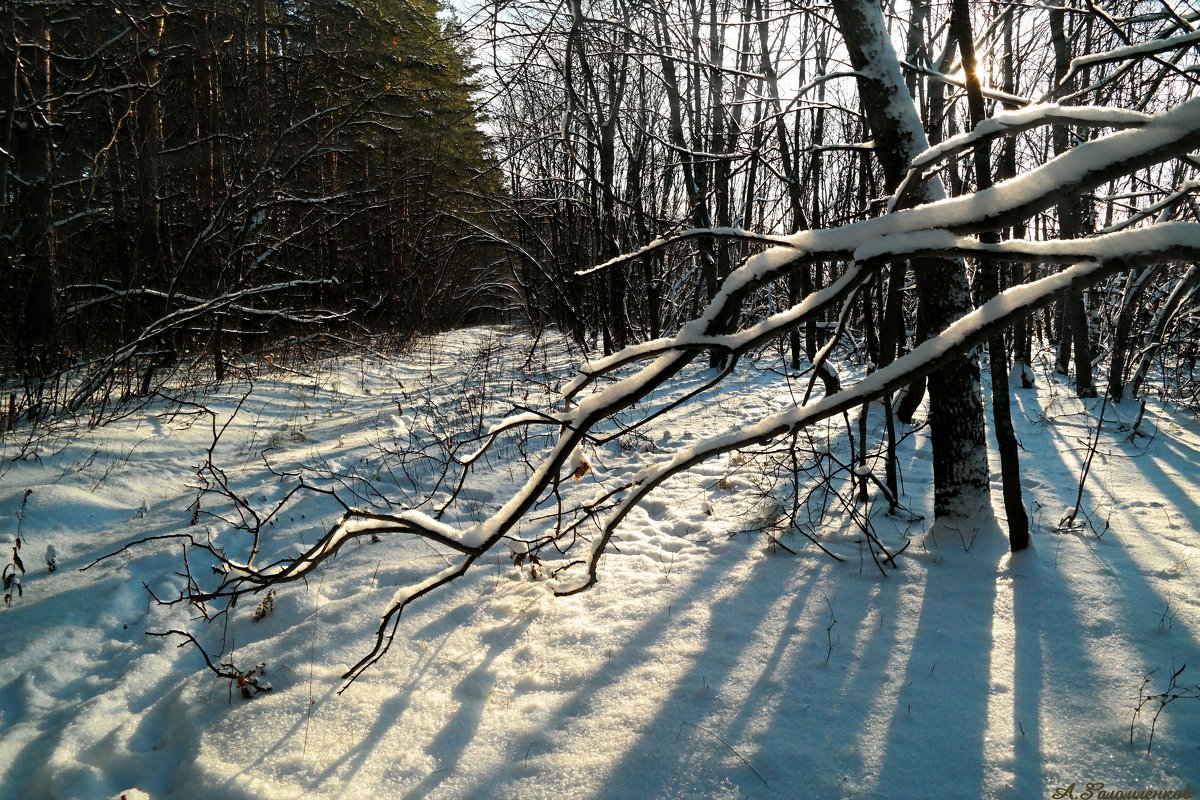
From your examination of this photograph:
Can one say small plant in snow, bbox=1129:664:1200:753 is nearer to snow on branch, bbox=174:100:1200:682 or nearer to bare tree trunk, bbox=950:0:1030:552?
bare tree trunk, bbox=950:0:1030:552

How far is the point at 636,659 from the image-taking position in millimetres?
Result: 2545

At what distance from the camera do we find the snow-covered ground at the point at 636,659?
1958mm

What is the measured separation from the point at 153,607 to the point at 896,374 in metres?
3.52

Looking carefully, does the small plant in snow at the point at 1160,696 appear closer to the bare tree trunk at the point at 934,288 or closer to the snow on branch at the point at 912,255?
the bare tree trunk at the point at 934,288

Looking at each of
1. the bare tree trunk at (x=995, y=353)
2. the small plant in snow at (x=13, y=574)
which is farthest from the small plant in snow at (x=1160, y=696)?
the small plant in snow at (x=13, y=574)

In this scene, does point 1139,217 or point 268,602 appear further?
point 1139,217

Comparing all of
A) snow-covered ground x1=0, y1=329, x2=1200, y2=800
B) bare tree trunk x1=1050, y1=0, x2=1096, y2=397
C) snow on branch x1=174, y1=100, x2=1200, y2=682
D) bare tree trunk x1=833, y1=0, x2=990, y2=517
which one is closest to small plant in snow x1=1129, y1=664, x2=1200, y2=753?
snow-covered ground x1=0, y1=329, x2=1200, y2=800

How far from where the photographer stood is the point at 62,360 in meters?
6.19

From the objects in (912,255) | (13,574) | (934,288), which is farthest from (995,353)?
(13,574)

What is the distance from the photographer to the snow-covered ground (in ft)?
6.42

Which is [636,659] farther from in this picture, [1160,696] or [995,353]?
[995,353]

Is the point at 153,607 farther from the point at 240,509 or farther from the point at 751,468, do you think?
the point at 751,468

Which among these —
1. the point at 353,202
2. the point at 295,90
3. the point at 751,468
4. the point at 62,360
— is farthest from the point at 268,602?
Answer: the point at 353,202

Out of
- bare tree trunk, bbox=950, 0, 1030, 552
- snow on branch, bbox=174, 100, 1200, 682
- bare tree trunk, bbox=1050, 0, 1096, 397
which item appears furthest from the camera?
bare tree trunk, bbox=1050, 0, 1096, 397
